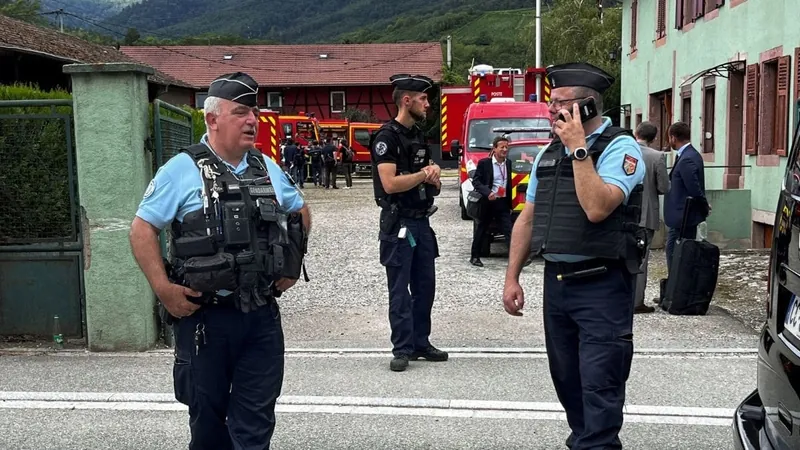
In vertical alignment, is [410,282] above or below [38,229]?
below

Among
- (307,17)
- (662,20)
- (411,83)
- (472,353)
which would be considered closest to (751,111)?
(662,20)

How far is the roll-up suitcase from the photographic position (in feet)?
26.0

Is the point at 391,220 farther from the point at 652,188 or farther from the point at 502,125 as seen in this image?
the point at 502,125

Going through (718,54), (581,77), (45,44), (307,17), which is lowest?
(581,77)

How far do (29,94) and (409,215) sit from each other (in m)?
3.91

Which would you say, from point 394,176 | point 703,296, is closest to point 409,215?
point 394,176

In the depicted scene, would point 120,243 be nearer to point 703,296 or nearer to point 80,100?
point 80,100

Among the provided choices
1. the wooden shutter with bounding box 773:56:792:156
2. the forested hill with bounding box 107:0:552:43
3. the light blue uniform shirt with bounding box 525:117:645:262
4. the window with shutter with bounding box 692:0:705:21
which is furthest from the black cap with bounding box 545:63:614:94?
the forested hill with bounding box 107:0:552:43

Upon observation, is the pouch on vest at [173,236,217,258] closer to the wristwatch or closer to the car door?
the wristwatch

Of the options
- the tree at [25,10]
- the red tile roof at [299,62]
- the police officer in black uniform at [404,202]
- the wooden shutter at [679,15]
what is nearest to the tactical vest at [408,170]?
the police officer in black uniform at [404,202]

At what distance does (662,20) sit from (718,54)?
208 inches

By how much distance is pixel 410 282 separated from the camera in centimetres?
646

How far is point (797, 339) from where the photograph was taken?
290 centimetres

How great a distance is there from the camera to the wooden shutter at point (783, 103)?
1305cm
